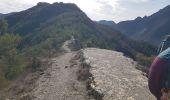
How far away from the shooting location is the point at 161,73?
12.4 feet

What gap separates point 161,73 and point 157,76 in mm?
52

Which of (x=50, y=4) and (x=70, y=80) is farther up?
(x=50, y=4)

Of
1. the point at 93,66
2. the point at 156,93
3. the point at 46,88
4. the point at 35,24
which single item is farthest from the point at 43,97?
the point at 35,24

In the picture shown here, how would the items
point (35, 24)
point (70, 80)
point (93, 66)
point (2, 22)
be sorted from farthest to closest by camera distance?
1. point (35, 24)
2. point (2, 22)
3. point (93, 66)
4. point (70, 80)

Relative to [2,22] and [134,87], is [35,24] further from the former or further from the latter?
[134,87]

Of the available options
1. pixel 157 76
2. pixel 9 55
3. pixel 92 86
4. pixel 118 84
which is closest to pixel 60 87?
pixel 92 86

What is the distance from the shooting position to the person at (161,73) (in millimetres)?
3750

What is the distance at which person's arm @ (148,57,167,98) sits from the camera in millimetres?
3783

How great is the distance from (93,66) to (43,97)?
1060cm

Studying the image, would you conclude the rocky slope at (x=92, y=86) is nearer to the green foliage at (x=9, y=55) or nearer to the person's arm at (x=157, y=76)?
the person's arm at (x=157, y=76)

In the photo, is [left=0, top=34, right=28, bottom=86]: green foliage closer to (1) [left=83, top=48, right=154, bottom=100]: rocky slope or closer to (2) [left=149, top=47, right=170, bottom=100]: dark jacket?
(1) [left=83, top=48, right=154, bottom=100]: rocky slope

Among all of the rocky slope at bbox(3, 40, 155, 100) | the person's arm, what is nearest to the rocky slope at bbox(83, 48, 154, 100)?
the rocky slope at bbox(3, 40, 155, 100)

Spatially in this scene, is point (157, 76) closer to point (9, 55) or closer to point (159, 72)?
point (159, 72)

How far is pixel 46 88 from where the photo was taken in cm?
2636
